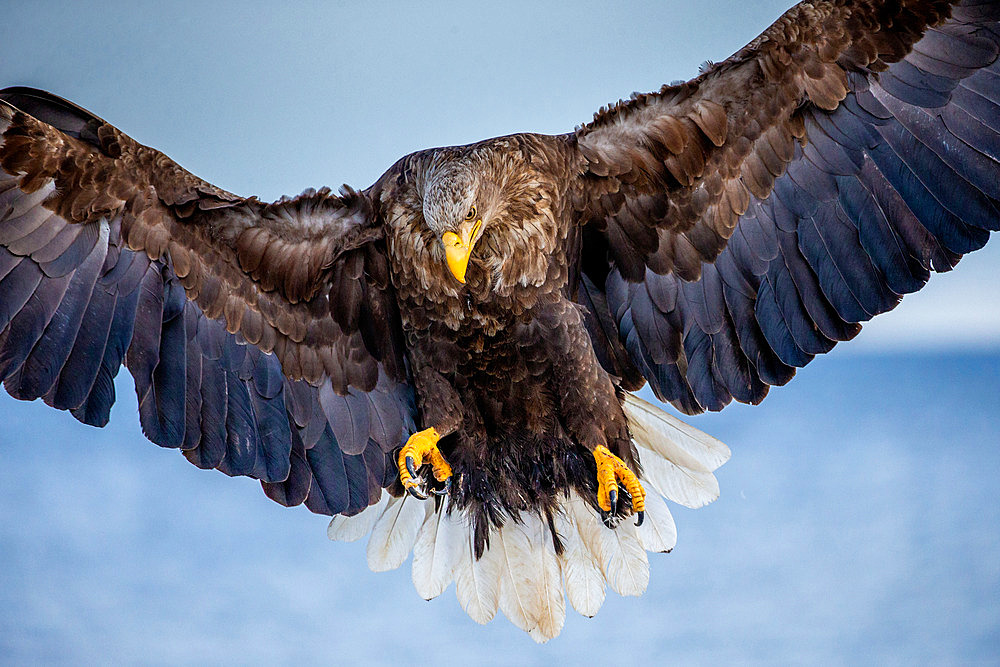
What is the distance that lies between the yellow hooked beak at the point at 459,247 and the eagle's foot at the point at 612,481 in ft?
2.25

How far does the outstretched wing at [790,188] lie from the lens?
258 cm

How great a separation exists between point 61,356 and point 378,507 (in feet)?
3.60

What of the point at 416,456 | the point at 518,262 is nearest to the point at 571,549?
the point at 416,456

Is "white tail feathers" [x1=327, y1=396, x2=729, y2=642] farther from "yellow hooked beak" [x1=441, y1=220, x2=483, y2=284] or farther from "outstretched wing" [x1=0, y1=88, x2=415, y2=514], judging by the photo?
"yellow hooked beak" [x1=441, y1=220, x2=483, y2=284]

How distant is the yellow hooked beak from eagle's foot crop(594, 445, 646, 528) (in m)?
0.69

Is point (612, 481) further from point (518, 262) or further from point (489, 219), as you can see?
point (489, 219)

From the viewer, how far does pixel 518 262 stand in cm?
264

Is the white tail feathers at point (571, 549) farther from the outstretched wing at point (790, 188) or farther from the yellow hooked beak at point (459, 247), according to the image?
the yellow hooked beak at point (459, 247)

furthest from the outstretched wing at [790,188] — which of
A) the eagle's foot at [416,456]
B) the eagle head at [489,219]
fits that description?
the eagle's foot at [416,456]

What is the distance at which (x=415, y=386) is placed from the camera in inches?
113

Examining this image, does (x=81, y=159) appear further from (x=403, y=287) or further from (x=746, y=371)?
(x=746, y=371)

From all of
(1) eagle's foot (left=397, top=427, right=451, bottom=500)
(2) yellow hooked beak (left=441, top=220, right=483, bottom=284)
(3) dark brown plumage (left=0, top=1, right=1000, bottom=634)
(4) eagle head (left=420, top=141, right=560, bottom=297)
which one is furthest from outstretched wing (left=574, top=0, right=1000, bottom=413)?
(1) eagle's foot (left=397, top=427, right=451, bottom=500)

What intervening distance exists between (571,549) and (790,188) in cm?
128

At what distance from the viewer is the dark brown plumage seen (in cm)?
259
